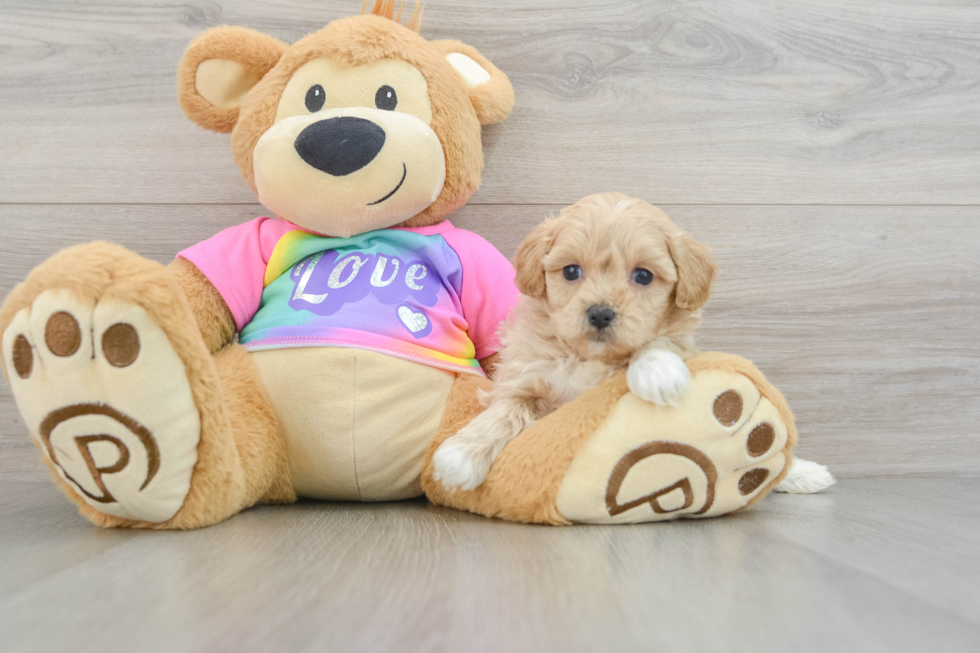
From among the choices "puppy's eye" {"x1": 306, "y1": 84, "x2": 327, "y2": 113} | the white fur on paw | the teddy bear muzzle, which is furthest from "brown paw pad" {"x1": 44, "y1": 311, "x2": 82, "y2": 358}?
the white fur on paw

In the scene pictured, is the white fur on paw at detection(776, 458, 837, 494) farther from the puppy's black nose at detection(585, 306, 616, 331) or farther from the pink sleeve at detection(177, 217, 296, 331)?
the pink sleeve at detection(177, 217, 296, 331)

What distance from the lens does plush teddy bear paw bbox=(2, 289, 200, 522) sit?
2.43ft

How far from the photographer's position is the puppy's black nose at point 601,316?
853 millimetres

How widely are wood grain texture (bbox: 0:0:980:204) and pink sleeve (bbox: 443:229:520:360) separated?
217 millimetres

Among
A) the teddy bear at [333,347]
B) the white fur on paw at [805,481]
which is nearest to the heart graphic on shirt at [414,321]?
the teddy bear at [333,347]

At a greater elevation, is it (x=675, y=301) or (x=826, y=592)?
(x=675, y=301)

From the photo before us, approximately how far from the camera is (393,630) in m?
0.52

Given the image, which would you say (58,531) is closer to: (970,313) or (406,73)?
(406,73)

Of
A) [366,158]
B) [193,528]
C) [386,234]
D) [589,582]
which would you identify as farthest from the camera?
[386,234]

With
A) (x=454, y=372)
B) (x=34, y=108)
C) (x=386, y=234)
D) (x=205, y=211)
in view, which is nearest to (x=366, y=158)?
(x=386, y=234)

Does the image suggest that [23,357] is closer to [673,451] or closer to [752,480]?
[673,451]

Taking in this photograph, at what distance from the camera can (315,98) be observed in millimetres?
1053

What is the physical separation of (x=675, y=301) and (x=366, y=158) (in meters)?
0.50

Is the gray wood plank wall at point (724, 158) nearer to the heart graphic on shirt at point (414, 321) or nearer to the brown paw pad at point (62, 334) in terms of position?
the heart graphic on shirt at point (414, 321)
